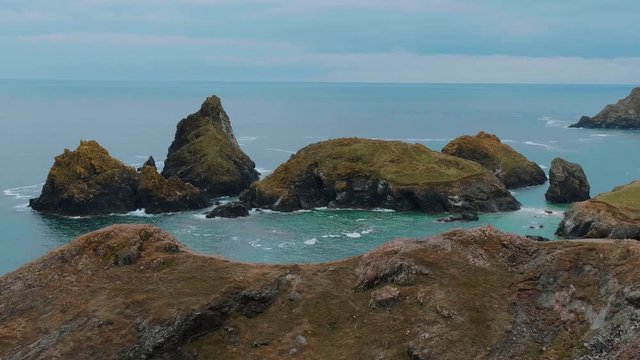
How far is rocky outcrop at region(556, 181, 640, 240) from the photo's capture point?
9281 centimetres

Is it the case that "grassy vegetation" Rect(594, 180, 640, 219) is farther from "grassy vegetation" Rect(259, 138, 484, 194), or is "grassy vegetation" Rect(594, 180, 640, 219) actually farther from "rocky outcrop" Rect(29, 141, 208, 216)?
"rocky outcrop" Rect(29, 141, 208, 216)

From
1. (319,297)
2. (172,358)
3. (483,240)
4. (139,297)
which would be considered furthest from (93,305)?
(483,240)

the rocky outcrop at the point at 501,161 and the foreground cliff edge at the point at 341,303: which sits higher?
the rocky outcrop at the point at 501,161

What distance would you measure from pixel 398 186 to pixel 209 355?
84522 mm

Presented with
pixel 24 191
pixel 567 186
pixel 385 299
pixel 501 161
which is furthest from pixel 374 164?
pixel 385 299

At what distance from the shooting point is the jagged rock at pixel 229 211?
119 m

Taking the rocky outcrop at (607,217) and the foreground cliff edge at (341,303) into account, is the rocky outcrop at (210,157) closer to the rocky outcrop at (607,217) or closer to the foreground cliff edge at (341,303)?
the rocky outcrop at (607,217)

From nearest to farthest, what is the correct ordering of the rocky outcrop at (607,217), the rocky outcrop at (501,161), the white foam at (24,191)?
the rocky outcrop at (607,217), the white foam at (24,191), the rocky outcrop at (501,161)

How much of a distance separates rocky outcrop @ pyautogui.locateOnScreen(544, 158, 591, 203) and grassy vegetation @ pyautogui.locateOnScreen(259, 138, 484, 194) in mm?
14959

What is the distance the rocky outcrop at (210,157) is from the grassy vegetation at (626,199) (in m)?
76.6

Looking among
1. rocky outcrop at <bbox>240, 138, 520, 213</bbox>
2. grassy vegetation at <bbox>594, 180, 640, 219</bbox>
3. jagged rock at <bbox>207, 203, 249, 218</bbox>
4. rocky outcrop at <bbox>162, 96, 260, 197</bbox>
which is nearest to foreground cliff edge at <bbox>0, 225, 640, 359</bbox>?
grassy vegetation at <bbox>594, 180, 640, 219</bbox>

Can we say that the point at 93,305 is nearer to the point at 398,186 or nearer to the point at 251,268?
the point at 251,268

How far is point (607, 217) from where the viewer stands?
97125 mm

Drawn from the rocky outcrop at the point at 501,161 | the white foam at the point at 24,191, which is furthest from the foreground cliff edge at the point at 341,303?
the rocky outcrop at the point at 501,161
